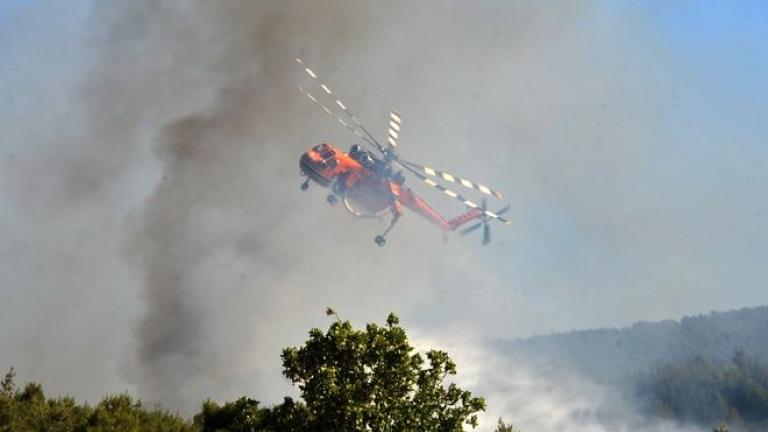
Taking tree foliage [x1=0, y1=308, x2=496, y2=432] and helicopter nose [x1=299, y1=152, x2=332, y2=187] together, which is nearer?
tree foliage [x1=0, y1=308, x2=496, y2=432]

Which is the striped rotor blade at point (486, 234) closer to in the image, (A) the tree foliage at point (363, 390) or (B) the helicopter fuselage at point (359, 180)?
(B) the helicopter fuselage at point (359, 180)

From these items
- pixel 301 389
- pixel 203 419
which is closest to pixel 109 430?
pixel 203 419

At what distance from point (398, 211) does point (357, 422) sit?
179 feet

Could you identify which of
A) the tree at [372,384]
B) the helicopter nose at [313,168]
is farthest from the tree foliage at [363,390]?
the helicopter nose at [313,168]

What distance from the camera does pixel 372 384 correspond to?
91.4 ft

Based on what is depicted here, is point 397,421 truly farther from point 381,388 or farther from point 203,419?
point 203,419

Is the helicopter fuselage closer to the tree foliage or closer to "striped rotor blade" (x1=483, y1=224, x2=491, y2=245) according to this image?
"striped rotor blade" (x1=483, y1=224, x2=491, y2=245)

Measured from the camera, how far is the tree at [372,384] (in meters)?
27.2

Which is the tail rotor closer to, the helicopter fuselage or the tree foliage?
the helicopter fuselage

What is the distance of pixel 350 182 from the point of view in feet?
247

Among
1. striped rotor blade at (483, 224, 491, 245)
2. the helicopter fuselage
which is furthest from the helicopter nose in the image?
striped rotor blade at (483, 224, 491, 245)

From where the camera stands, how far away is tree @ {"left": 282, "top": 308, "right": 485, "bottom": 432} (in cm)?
2725

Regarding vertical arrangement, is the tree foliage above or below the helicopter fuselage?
below

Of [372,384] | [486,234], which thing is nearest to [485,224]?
[486,234]
